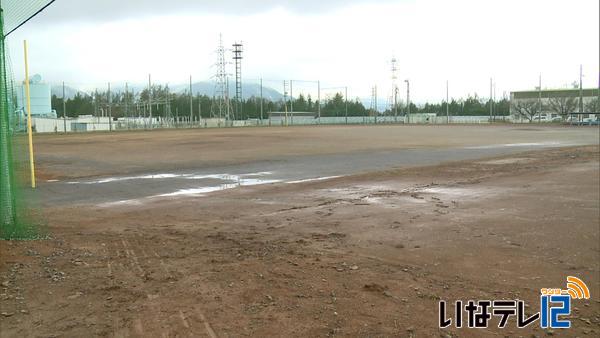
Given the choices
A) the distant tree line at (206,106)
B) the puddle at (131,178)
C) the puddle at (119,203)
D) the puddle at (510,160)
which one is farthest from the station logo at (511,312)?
the distant tree line at (206,106)

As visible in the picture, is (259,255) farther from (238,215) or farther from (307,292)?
(238,215)

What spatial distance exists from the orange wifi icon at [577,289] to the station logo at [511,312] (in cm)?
3

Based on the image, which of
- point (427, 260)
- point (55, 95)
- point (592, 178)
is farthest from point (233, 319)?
point (55, 95)

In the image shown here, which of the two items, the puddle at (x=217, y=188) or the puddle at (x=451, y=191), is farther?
the puddle at (x=217, y=188)

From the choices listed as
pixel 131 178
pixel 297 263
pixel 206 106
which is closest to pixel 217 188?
Result: pixel 131 178

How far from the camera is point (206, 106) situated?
105562mm

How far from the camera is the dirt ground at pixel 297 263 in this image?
4484mm

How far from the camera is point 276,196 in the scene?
12234 mm

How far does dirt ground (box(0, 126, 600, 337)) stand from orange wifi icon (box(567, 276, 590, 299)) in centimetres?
10

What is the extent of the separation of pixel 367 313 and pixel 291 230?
12.2ft

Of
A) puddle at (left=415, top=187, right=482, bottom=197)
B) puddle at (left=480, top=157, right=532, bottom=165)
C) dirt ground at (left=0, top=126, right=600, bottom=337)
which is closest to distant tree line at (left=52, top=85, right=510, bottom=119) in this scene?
puddle at (left=480, top=157, right=532, bottom=165)

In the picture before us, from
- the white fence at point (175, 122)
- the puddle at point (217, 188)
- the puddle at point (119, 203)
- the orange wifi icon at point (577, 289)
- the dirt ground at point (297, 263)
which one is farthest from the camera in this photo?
the white fence at point (175, 122)

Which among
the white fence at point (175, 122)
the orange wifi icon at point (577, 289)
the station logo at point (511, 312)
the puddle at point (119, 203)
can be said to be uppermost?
the white fence at point (175, 122)

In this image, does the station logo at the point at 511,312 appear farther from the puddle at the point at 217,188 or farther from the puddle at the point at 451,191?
the puddle at the point at 217,188
